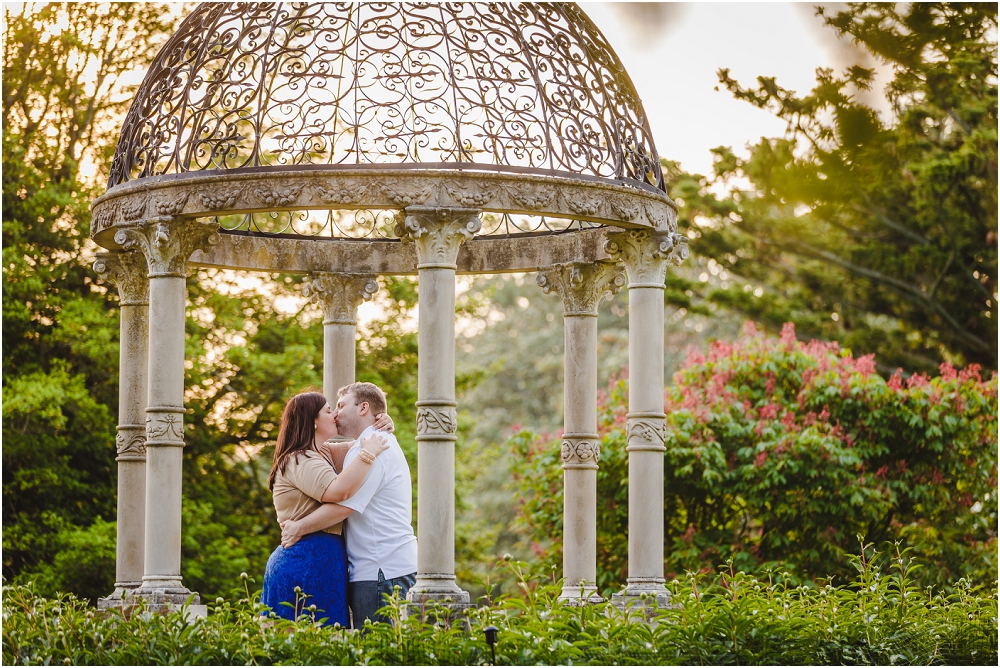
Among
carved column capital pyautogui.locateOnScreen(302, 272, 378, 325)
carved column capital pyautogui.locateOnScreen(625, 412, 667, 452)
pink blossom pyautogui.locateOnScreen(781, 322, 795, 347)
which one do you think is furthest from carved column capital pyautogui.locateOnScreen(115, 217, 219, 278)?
pink blossom pyautogui.locateOnScreen(781, 322, 795, 347)

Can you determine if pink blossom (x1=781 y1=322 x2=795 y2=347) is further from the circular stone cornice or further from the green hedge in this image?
the green hedge

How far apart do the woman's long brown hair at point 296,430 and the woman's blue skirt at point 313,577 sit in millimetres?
676

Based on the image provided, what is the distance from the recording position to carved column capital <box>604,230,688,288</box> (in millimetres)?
13109

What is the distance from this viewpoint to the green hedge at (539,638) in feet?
30.1

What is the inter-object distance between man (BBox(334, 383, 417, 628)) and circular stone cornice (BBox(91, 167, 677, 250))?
225 centimetres

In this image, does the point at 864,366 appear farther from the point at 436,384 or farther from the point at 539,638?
the point at 539,638

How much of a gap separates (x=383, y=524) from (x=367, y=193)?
3039 millimetres

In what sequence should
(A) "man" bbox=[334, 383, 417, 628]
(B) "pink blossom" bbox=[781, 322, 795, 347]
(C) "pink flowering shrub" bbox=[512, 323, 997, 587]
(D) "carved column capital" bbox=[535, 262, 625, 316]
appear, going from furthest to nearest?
(B) "pink blossom" bbox=[781, 322, 795, 347]
(C) "pink flowering shrub" bbox=[512, 323, 997, 587]
(D) "carved column capital" bbox=[535, 262, 625, 316]
(A) "man" bbox=[334, 383, 417, 628]

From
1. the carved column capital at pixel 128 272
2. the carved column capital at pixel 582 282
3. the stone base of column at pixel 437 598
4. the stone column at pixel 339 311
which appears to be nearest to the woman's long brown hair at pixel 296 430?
the stone base of column at pixel 437 598

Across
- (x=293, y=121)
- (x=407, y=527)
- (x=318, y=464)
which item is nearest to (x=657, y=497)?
(x=407, y=527)

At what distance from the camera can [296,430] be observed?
10.7 meters

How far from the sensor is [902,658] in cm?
978

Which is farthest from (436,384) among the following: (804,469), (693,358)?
(693,358)

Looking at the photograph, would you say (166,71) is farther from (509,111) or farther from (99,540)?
(99,540)
